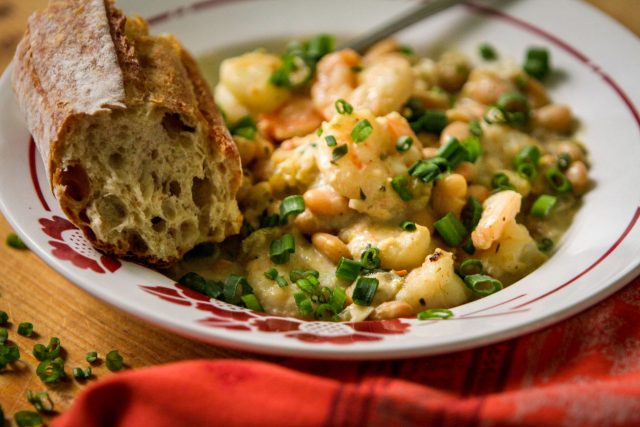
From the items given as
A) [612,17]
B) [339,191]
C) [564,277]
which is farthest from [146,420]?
[612,17]

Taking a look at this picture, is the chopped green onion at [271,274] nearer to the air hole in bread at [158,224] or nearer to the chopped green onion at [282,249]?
the chopped green onion at [282,249]

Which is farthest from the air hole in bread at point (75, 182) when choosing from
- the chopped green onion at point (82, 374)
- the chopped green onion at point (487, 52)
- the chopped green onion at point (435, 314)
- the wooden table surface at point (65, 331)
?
the chopped green onion at point (487, 52)

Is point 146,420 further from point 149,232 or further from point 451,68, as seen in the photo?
point 451,68

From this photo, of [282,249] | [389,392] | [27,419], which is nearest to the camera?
[389,392]

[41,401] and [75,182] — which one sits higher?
[75,182]

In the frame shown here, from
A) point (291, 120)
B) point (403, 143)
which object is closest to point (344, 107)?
point (403, 143)

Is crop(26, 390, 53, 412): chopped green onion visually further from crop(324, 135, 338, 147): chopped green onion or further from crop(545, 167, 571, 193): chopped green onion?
crop(545, 167, 571, 193): chopped green onion

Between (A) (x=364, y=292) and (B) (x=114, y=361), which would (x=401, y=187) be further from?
(B) (x=114, y=361)
